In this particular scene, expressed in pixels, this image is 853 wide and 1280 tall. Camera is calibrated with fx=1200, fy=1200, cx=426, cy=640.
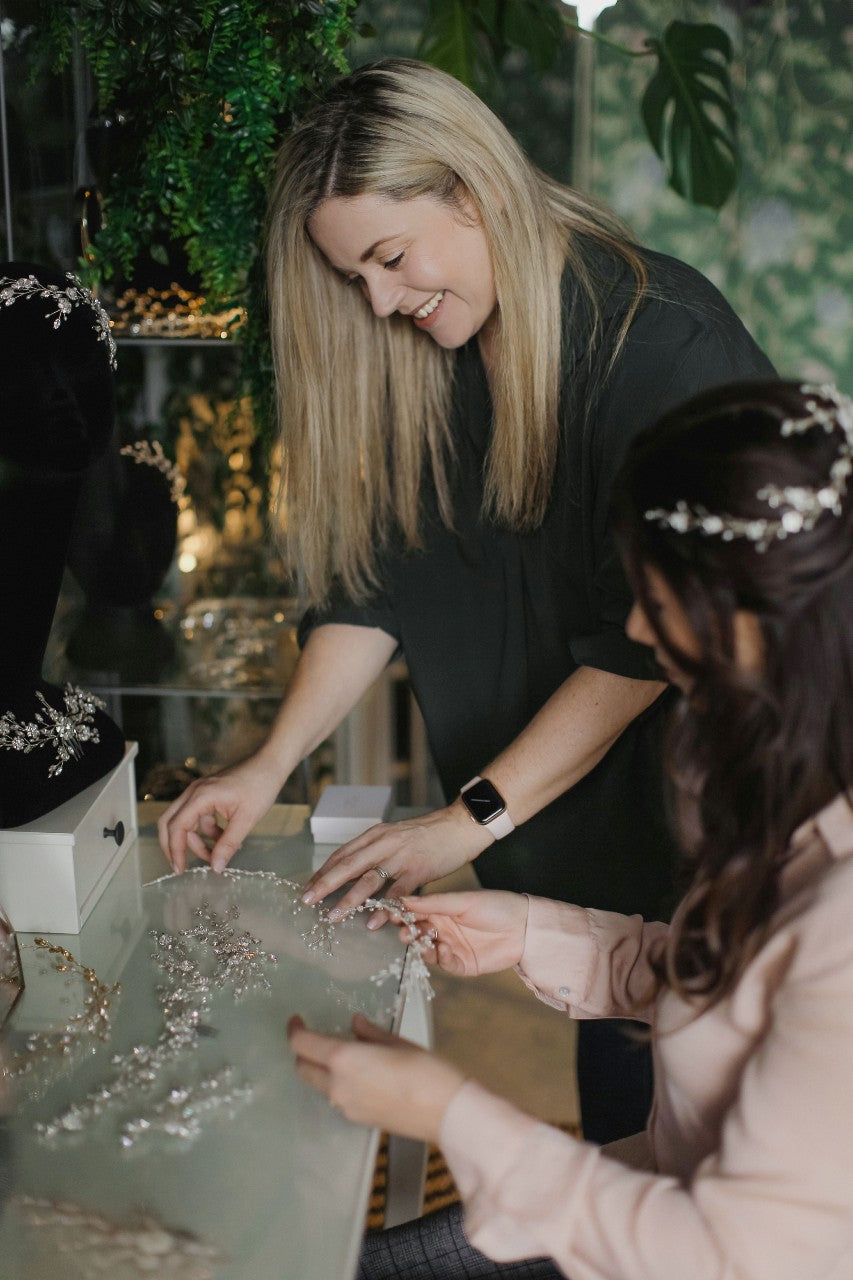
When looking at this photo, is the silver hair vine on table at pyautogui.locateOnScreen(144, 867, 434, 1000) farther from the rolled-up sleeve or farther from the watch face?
the rolled-up sleeve

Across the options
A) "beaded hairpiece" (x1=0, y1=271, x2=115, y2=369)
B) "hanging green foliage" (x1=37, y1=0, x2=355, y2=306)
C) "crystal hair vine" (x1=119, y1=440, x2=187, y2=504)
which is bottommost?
"crystal hair vine" (x1=119, y1=440, x2=187, y2=504)

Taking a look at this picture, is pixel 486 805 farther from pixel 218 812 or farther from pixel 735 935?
pixel 735 935

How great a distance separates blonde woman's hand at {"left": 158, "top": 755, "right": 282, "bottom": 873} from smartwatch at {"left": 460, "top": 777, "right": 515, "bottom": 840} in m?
0.25

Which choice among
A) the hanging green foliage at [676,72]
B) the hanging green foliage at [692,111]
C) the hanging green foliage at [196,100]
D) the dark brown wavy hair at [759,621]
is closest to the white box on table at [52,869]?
the dark brown wavy hair at [759,621]

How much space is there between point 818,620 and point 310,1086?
0.56 m

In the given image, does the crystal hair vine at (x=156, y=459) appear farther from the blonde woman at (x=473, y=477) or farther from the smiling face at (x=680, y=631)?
the smiling face at (x=680, y=631)

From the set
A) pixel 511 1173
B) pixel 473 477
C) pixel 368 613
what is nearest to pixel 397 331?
pixel 473 477

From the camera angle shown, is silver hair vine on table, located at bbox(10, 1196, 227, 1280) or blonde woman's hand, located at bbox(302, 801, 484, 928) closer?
silver hair vine on table, located at bbox(10, 1196, 227, 1280)

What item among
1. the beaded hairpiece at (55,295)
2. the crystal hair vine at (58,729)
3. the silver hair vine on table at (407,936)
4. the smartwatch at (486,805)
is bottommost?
the silver hair vine on table at (407,936)

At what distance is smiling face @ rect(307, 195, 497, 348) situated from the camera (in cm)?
128

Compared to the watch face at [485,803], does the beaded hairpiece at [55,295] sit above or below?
above

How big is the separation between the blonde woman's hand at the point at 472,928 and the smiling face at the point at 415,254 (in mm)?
645

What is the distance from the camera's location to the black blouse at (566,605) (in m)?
1.29

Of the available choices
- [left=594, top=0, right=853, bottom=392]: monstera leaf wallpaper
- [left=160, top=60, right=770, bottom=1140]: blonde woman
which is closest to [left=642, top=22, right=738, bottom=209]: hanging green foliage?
[left=594, top=0, right=853, bottom=392]: monstera leaf wallpaper
